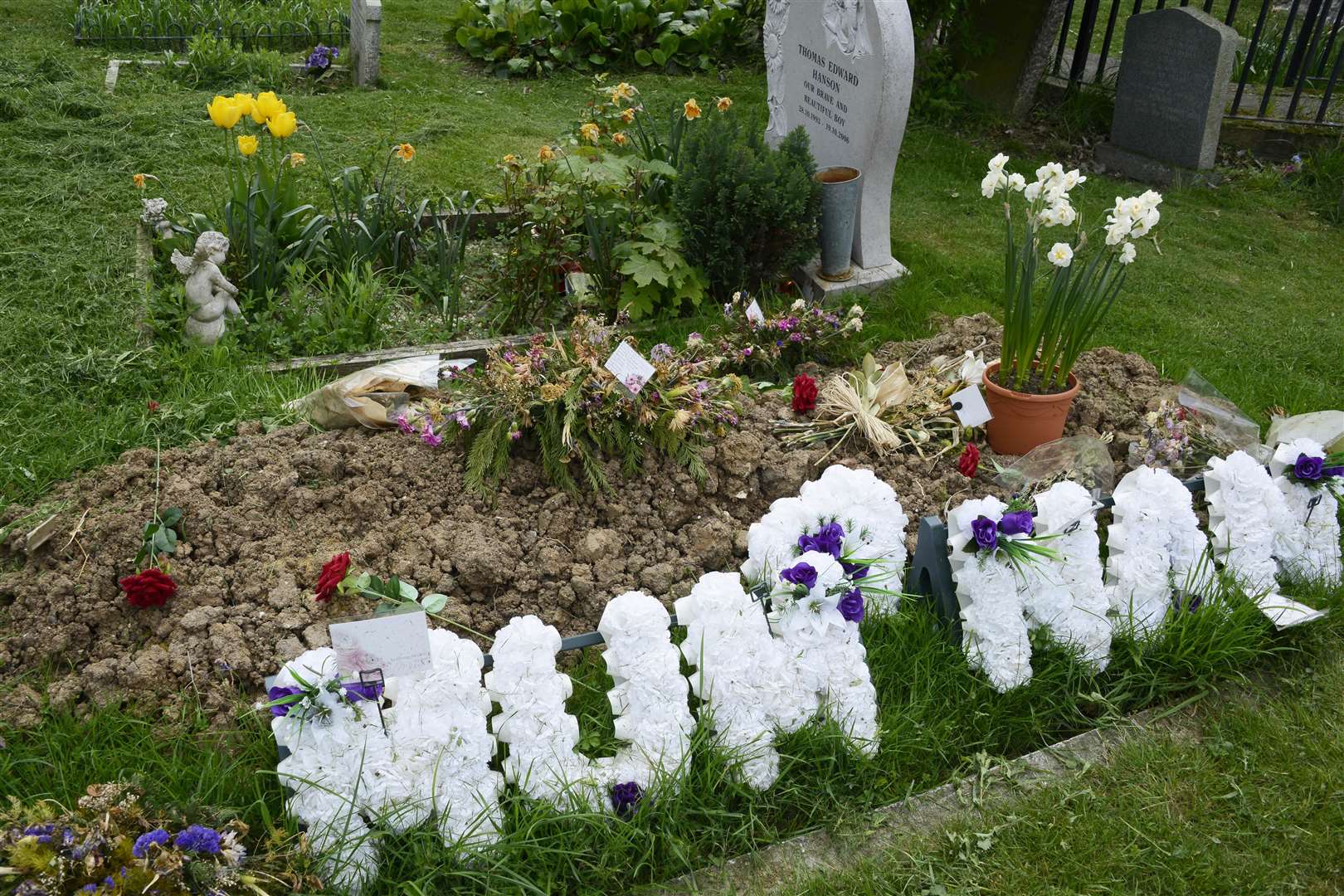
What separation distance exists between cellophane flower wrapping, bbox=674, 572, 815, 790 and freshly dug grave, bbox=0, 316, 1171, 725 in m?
0.61

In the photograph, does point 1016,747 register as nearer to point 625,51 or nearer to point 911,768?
point 911,768

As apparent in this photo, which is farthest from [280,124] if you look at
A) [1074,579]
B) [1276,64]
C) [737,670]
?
[1276,64]

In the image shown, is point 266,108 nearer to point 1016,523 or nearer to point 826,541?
point 826,541

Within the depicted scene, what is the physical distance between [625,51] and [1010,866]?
8223mm

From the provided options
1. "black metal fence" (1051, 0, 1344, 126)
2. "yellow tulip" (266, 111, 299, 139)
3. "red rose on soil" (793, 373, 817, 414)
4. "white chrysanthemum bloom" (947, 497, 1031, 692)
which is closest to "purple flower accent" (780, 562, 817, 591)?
"white chrysanthemum bloom" (947, 497, 1031, 692)

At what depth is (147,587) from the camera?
297 cm

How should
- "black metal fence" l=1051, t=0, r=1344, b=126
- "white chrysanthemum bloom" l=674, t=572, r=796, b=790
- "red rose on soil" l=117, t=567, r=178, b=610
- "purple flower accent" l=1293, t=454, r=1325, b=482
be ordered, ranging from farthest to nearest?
"black metal fence" l=1051, t=0, r=1344, b=126
"purple flower accent" l=1293, t=454, r=1325, b=482
"red rose on soil" l=117, t=567, r=178, b=610
"white chrysanthemum bloom" l=674, t=572, r=796, b=790

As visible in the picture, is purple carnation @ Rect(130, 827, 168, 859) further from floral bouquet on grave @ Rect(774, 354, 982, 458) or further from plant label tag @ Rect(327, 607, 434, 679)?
floral bouquet on grave @ Rect(774, 354, 982, 458)

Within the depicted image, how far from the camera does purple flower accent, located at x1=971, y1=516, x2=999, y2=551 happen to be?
9.43ft

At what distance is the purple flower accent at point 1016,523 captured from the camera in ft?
9.55

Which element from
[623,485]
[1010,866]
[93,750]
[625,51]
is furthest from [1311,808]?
[625,51]

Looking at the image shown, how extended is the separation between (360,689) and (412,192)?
4412mm

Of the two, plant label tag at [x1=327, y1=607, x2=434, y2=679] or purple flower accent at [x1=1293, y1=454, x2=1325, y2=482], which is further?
purple flower accent at [x1=1293, y1=454, x2=1325, y2=482]

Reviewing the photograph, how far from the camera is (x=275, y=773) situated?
253cm
